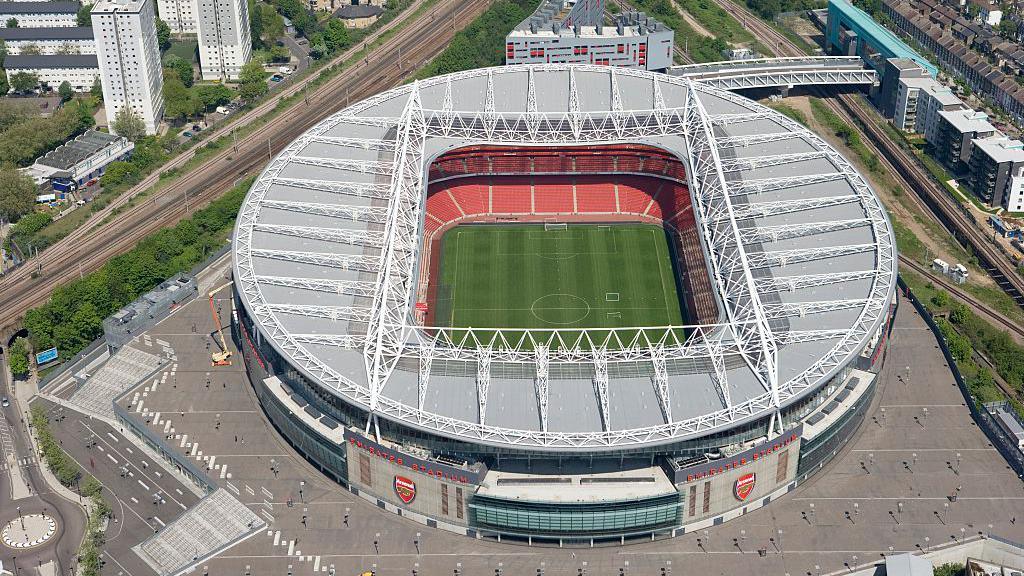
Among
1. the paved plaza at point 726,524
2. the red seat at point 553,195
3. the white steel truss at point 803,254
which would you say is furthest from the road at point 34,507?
the white steel truss at point 803,254

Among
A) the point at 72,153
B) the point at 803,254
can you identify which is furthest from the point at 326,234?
the point at 72,153

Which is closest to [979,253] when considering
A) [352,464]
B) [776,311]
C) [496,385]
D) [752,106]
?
[752,106]

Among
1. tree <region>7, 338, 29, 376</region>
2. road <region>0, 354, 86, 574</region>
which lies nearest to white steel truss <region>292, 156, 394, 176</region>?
tree <region>7, 338, 29, 376</region>

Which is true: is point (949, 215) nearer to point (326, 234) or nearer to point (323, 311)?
point (326, 234)

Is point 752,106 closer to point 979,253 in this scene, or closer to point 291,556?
point 979,253

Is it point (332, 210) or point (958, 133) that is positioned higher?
point (332, 210)

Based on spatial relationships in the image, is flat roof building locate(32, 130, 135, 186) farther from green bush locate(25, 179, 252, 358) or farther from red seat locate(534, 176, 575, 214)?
red seat locate(534, 176, 575, 214)

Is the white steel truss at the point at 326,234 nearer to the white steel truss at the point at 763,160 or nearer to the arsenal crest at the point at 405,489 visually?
the arsenal crest at the point at 405,489
